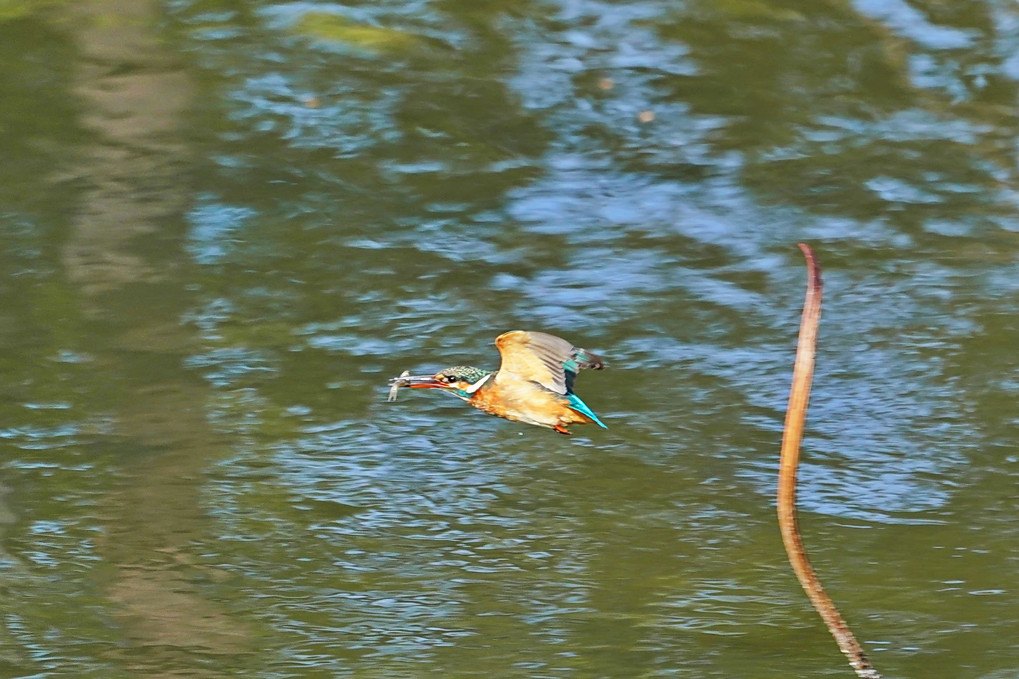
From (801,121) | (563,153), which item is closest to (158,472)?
(563,153)

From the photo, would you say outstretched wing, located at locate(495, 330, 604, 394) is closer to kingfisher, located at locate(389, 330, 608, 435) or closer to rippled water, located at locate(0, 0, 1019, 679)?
kingfisher, located at locate(389, 330, 608, 435)

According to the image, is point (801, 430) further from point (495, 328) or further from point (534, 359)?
point (495, 328)

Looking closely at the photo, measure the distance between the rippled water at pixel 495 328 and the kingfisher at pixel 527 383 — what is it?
47cm

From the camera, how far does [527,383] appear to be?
2455mm

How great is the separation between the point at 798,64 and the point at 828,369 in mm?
1824

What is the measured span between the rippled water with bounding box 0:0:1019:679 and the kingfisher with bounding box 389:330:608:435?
1.54 ft

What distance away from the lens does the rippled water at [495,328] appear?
2.77 metres

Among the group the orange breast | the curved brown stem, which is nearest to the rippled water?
the orange breast

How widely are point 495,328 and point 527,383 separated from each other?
1.36m

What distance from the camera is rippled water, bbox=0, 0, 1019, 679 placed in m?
2.77

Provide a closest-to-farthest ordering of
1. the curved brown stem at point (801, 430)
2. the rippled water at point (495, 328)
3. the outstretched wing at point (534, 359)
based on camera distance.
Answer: the curved brown stem at point (801, 430), the outstretched wing at point (534, 359), the rippled water at point (495, 328)

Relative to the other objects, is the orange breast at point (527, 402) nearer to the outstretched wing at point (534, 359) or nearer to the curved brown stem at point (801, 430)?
the outstretched wing at point (534, 359)

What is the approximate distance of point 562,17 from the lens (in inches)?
219

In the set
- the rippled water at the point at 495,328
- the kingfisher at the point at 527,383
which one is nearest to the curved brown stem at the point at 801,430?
the kingfisher at the point at 527,383
